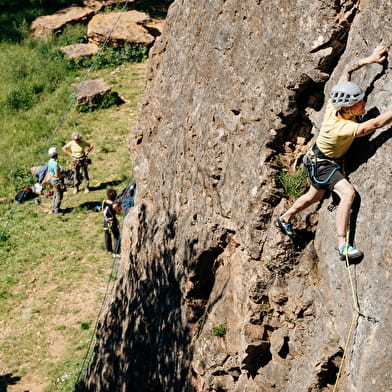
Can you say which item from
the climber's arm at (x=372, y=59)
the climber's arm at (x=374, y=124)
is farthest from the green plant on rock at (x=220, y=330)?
the climber's arm at (x=372, y=59)

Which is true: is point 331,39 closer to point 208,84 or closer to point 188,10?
point 208,84

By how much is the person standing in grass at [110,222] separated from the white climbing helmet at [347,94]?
30.8ft

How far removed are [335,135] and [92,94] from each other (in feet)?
61.1

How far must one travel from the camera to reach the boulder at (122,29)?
86.3 ft

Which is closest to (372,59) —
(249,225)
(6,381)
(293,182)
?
(293,182)

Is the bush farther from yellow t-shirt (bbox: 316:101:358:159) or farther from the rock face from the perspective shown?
yellow t-shirt (bbox: 316:101:358:159)

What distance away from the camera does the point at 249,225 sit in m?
7.30

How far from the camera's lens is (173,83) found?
1014 cm

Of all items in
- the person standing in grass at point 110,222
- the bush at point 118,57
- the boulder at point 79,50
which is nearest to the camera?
the person standing in grass at point 110,222

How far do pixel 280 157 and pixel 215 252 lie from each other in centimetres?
205

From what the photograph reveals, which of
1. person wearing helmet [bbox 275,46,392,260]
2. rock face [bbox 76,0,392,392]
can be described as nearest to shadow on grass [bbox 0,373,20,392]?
rock face [bbox 76,0,392,392]

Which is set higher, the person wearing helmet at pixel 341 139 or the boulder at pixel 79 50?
the person wearing helmet at pixel 341 139

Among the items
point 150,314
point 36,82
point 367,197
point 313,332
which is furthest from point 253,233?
point 36,82

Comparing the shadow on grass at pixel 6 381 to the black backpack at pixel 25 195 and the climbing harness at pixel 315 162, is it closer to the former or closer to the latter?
the black backpack at pixel 25 195
